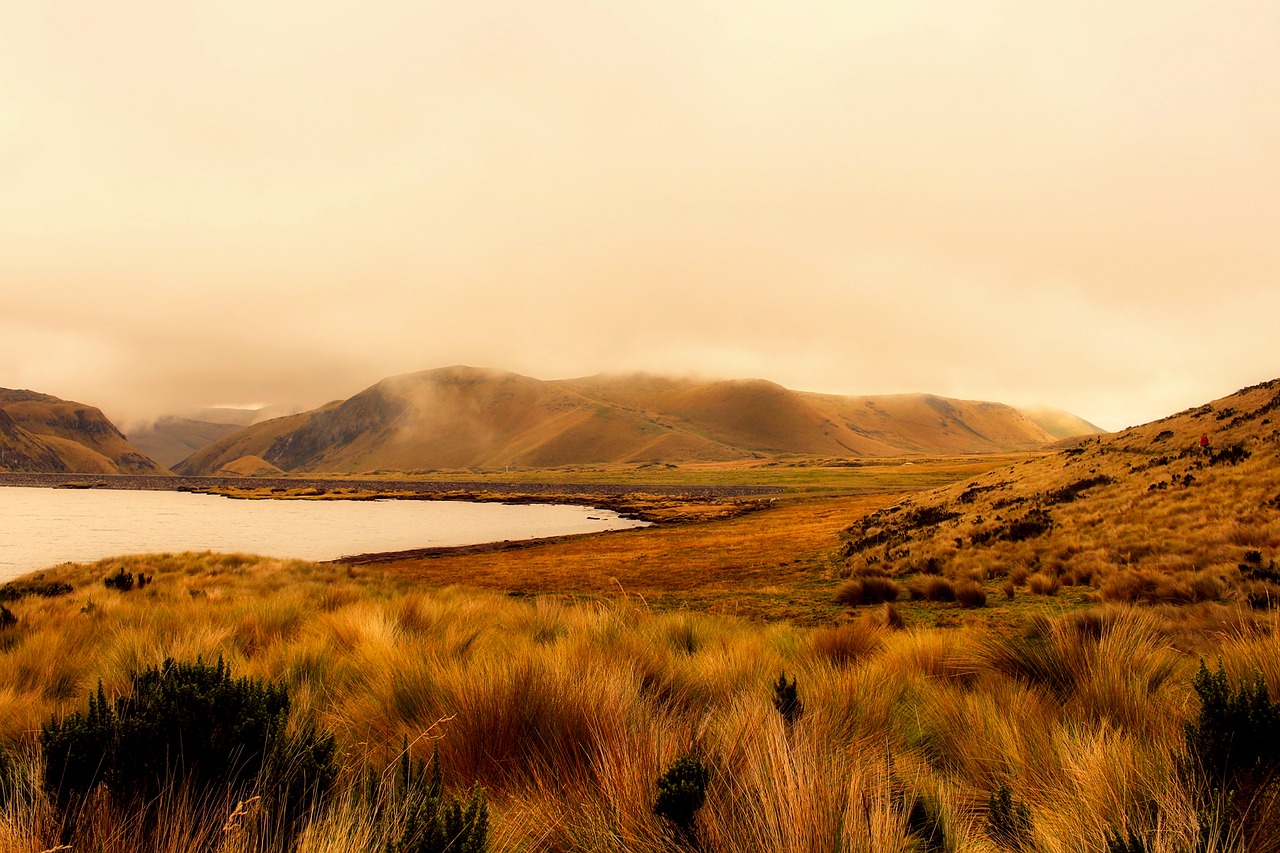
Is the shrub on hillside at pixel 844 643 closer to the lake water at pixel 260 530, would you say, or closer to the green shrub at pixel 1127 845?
the green shrub at pixel 1127 845

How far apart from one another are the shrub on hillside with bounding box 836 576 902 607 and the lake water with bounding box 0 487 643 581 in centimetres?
2448

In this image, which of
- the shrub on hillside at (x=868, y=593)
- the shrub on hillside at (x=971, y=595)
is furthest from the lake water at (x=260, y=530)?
the shrub on hillside at (x=971, y=595)

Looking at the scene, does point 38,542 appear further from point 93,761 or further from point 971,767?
point 971,767

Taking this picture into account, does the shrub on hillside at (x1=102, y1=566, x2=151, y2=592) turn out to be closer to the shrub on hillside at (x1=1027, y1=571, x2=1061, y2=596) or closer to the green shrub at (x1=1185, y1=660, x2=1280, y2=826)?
the green shrub at (x1=1185, y1=660, x2=1280, y2=826)

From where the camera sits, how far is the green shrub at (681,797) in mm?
2123

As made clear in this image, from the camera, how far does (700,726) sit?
304 centimetres

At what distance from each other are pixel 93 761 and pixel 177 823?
2.65 ft

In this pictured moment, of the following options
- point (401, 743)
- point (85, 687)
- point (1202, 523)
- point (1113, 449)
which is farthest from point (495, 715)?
point (1113, 449)

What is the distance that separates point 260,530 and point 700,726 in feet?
160

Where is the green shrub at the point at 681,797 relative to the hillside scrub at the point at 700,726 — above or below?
above

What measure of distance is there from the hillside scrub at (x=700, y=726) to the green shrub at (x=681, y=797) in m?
0.03

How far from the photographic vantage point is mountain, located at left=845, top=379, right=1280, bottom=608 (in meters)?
9.30

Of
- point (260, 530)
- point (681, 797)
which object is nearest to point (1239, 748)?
point (681, 797)

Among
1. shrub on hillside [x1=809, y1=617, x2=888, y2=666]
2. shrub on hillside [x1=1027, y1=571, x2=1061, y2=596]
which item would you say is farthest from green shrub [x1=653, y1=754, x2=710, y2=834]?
shrub on hillside [x1=1027, y1=571, x2=1061, y2=596]
